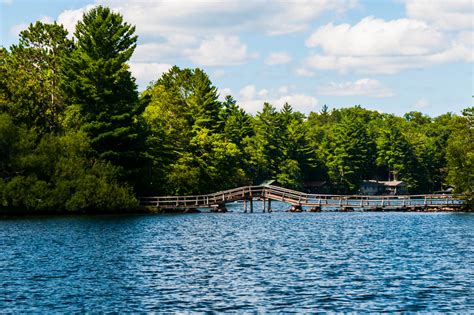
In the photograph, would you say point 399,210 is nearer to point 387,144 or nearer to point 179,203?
point 179,203

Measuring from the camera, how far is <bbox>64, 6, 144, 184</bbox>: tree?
75.6 m

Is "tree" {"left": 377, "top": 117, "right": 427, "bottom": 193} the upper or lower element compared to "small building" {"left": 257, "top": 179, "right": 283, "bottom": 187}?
upper

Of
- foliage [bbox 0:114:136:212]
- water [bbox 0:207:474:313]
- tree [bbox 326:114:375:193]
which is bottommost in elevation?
water [bbox 0:207:474:313]

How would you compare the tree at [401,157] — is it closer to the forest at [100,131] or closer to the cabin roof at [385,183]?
the cabin roof at [385,183]

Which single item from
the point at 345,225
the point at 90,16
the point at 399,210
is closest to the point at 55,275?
Answer: the point at 345,225

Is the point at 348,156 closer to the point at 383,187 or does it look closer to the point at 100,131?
the point at 383,187

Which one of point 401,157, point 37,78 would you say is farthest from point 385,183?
point 37,78

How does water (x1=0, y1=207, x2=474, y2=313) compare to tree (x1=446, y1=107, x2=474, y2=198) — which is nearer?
water (x1=0, y1=207, x2=474, y2=313)

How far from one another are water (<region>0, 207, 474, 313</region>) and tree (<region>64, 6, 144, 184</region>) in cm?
1346

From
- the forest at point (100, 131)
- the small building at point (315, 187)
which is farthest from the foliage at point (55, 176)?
the small building at point (315, 187)

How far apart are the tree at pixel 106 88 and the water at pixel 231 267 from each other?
13.5 meters

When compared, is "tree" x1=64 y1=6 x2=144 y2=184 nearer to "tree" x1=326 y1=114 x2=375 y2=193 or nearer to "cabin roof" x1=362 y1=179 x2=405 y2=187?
"tree" x1=326 y1=114 x2=375 y2=193

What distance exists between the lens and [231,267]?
36969 millimetres

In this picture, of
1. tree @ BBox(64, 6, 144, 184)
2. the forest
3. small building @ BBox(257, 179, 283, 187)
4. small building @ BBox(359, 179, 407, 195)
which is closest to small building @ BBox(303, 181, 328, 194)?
small building @ BBox(257, 179, 283, 187)
